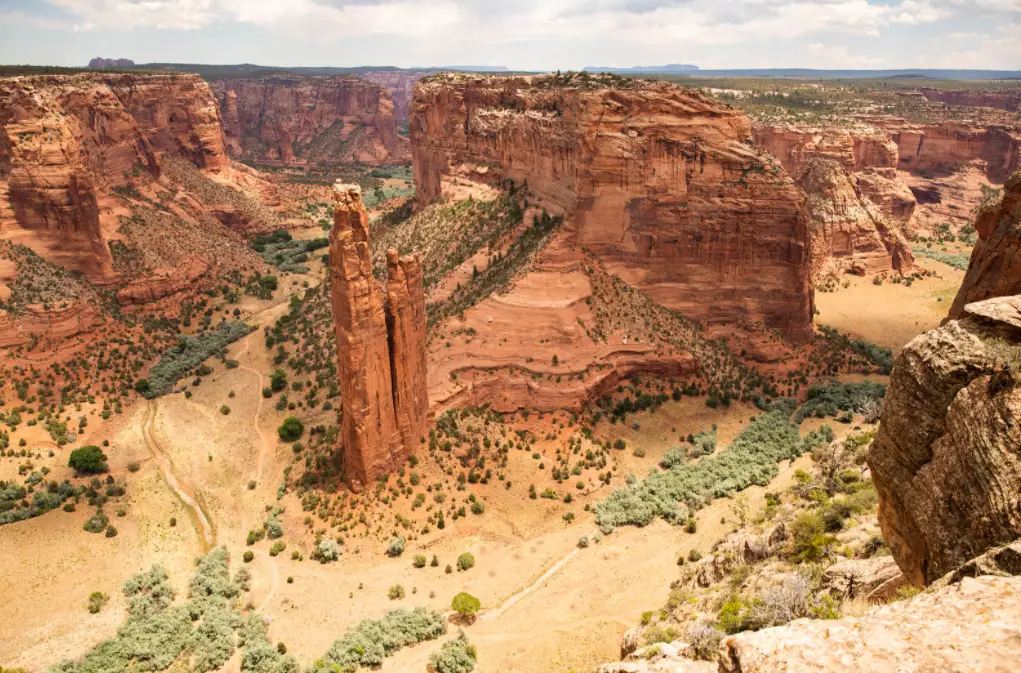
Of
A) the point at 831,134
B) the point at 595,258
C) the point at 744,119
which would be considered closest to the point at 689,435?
the point at 595,258

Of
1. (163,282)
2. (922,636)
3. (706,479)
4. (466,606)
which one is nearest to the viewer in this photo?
(922,636)

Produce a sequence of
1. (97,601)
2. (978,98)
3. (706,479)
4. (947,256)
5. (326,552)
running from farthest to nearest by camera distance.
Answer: (978,98) < (947,256) < (706,479) < (326,552) < (97,601)

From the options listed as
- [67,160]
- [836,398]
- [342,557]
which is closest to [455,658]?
[342,557]

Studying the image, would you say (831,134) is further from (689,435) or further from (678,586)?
(678,586)

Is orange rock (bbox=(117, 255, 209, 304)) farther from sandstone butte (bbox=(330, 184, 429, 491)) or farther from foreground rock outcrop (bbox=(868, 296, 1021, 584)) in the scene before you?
foreground rock outcrop (bbox=(868, 296, 1021, 584))

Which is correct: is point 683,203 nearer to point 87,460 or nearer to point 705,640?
point 705,640

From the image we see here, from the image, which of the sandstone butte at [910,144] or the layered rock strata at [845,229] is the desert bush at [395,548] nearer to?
the layered rock strata at [845,229]

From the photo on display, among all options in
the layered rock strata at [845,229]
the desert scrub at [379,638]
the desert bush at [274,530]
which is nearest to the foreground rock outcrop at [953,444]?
the desert scrub at [379,638]

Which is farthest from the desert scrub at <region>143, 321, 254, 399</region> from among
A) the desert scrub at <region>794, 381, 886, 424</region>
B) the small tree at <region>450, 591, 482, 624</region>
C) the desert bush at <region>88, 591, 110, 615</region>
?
the desert scrub at <region>794, 381, 886, 424</region>
